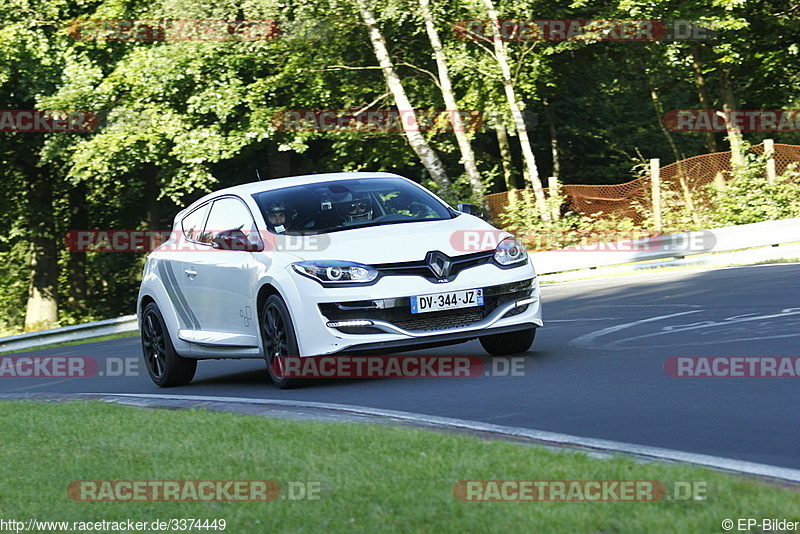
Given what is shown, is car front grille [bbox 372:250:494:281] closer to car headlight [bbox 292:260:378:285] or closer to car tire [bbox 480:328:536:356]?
car headlight [bbox 292:260:378:285]

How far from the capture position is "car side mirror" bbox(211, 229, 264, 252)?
1038cm

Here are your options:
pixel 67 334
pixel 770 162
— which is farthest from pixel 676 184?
pixel 67 334

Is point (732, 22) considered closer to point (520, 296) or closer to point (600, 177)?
point (600, 177)

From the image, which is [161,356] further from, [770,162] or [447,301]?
[770,162]

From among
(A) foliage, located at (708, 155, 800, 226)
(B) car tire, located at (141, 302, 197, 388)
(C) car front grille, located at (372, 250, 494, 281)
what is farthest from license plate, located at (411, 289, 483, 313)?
(A) foliage, located at (708, 155, 800, 226)

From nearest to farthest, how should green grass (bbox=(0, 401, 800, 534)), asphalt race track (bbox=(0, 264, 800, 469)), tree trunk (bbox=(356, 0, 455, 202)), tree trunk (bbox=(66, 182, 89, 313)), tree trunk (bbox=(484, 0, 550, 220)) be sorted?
green grass (bbox=(0, 401, 800, 534)) < asphalt race track (bbox=(0, 264, 800, 469)) < tree trunk (bbox=(356, 0, 455, 202)) < tree trunk (bbox=(484, 0, 550, 220)) < tree trunk (bbox=(66, 182, 89, 313))

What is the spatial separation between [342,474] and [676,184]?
20.7m

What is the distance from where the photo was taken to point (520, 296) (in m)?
10.1

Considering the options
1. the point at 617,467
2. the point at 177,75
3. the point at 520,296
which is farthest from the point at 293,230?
the point at 177,75

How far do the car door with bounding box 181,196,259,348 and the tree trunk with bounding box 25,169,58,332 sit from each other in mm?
29270

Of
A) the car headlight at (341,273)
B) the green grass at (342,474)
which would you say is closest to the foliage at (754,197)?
the car headlight at (341,273)

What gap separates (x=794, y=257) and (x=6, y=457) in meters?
14.8

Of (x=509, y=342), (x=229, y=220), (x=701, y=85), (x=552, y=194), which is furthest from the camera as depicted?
(x=701, y=85)

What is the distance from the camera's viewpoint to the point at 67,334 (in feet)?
83.3
